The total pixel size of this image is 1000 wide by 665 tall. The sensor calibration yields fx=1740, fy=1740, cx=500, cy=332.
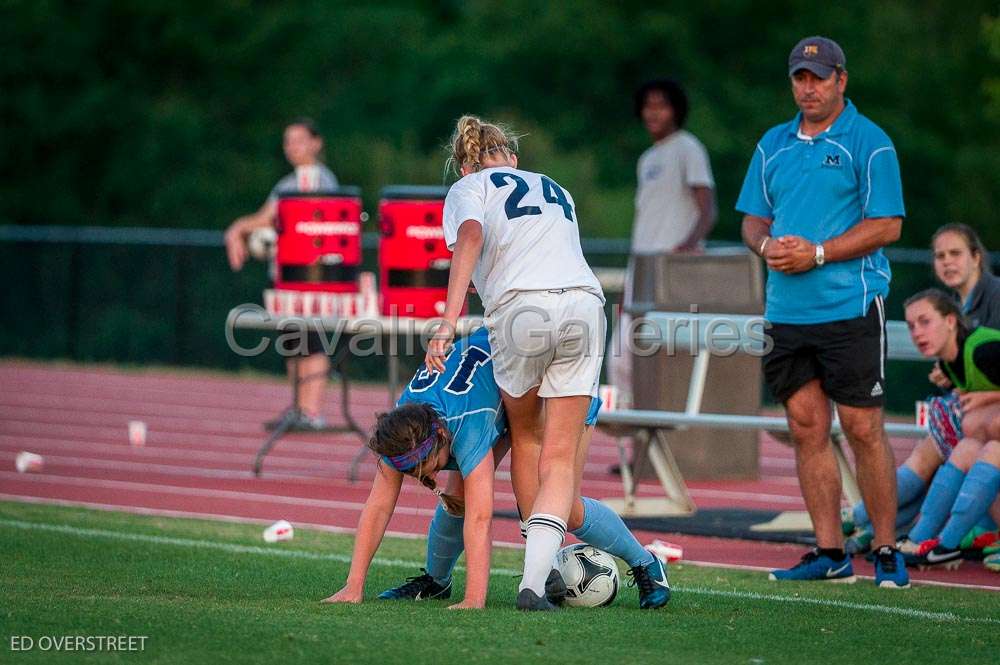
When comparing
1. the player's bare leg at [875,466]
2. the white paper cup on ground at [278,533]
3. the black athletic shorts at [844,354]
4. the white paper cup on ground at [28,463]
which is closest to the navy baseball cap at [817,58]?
the black athletic shorts at [844,354]

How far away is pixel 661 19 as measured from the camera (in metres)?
33.6

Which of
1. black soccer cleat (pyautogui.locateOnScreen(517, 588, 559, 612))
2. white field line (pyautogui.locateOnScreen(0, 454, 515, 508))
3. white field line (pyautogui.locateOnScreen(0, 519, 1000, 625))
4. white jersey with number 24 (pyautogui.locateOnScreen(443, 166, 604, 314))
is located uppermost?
white jersey with number 24 (pyautogui.locateOnScreen(443, 166, 604, 314))

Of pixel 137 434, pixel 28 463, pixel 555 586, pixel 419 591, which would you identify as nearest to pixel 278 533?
pixel 419 591

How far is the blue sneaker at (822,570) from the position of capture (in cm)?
769

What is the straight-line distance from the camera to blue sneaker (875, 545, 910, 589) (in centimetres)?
756

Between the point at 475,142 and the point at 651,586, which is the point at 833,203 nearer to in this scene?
the point at 475,142

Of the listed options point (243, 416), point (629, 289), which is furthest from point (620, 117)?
point (629, 289)

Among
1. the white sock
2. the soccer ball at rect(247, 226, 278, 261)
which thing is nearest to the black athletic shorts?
the white sock

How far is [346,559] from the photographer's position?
27.0 ft

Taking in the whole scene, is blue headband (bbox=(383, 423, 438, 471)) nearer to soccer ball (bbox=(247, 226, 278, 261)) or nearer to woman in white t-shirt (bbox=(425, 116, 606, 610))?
woman in white t-shirt (bbox=(425, 116, 606, 610))

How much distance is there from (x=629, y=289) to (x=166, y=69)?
873 inches

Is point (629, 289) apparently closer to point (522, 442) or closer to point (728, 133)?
point (522, 442)

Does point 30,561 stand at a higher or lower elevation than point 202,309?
lower

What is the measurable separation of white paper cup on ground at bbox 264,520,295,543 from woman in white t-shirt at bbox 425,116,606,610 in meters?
2.48
